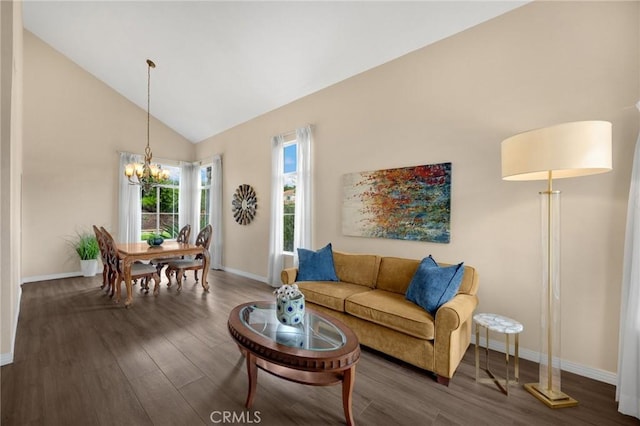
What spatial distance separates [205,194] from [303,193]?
3779 millimetres

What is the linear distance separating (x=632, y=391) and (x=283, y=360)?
2376mm

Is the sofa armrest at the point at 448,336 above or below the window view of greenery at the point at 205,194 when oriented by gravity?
below

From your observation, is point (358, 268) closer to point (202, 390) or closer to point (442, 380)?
point (442, 380)

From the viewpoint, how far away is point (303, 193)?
14.5ft

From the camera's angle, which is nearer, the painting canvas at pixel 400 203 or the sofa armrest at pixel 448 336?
the sofa armrest at pixel 448 336

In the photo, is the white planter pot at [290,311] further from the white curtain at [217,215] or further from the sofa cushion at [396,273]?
the white curtain at [217,215]

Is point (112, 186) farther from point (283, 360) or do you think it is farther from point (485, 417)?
point (485, 417)

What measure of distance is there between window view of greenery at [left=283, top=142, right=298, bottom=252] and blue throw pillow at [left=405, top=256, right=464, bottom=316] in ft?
9.13

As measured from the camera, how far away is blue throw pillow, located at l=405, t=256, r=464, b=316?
229 centimetres

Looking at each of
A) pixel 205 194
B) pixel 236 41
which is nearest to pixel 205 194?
pixel 205 194

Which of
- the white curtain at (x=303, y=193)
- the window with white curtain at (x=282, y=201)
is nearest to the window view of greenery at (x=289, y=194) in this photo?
the window with white curtain at (x=282, y=201)

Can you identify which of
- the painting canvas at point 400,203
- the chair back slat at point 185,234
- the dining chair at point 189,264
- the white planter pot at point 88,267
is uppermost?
the painting canvas at point 400,203

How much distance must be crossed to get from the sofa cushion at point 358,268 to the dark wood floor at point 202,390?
874 mm

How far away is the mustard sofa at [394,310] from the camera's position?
2107mm
